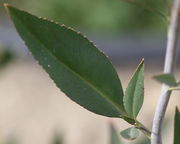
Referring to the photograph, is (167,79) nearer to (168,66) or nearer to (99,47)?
(168,66)

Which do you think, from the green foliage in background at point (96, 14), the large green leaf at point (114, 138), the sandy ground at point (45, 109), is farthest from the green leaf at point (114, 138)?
the green foliage in background at point (96, 14)

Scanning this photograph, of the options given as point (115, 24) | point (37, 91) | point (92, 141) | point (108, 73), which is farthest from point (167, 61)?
point (115, 24)

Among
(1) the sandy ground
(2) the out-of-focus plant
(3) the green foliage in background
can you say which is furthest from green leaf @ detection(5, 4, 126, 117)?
(3) the green foliage in background

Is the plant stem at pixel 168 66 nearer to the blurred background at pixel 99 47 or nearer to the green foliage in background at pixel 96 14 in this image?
the blurred background at pixel 99 47

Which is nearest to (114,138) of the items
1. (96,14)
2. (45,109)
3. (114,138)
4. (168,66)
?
(114,138)

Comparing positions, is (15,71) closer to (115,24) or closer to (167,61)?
(115,24)

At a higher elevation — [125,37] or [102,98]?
[125,37]

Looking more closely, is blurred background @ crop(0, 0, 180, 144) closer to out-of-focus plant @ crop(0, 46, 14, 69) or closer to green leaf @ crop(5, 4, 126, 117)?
out-of-focus plant @ crop(0, 46, 14, 69)
